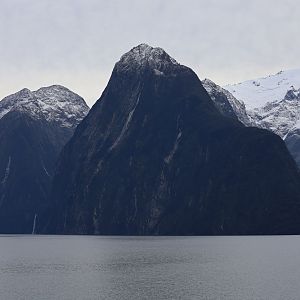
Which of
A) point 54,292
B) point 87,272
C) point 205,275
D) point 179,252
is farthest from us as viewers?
point 179,252

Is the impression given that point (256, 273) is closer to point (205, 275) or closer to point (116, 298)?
point (205, 275)

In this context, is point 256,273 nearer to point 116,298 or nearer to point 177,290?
point 177,290

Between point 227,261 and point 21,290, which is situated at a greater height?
point 227,261

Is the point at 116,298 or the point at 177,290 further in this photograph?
the point at 177,290

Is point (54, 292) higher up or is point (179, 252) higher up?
point (179, 252)

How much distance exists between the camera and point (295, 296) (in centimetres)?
8775

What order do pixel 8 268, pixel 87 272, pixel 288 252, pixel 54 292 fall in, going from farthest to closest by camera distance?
pixel 288 252, pixel 8 268, pixel 87 272, pixel 54 292

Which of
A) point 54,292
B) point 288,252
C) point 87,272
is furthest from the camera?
point 288,252

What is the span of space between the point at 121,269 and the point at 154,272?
417 inches

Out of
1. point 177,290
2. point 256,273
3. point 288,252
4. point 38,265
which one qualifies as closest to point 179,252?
point 288,252

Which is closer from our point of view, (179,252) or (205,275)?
(205,275)

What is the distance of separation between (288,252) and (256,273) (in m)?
54.0

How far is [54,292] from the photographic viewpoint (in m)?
96.7

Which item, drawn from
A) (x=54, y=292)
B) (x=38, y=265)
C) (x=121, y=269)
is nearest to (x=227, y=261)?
(x=121, y=269)
